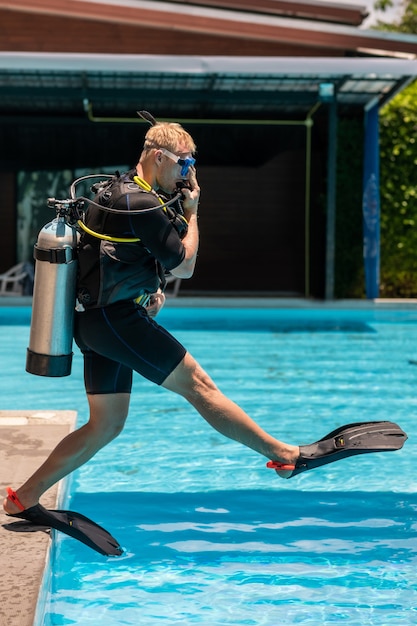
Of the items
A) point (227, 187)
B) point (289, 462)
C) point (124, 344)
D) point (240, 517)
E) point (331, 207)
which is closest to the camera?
point (124, 344)

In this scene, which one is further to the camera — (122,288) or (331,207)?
(331,207)

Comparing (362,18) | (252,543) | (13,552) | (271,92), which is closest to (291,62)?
(271,92)

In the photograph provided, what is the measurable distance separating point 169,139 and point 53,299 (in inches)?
29.6

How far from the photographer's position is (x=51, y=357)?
152 inches

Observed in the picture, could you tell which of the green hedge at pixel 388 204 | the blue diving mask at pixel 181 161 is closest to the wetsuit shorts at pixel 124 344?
the blue diving mask at pixel 181 161

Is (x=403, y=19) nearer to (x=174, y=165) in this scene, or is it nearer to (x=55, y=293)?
(x=174, y=165)

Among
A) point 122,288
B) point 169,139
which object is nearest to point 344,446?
point 122,288

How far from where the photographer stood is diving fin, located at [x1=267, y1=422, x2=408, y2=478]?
4062 millimetres

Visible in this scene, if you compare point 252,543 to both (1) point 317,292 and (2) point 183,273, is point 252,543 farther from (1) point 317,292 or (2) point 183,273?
(1) point 317,292

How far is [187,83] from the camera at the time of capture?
50.5 ft

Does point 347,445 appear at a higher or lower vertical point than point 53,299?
lower

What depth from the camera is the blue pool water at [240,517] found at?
12.9ft

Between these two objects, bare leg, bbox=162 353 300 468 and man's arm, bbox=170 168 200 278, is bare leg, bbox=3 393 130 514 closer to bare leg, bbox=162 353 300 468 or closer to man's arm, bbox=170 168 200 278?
bare leg, bbox=162 353 300 468

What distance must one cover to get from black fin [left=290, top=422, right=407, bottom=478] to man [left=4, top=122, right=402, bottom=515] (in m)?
0.14
